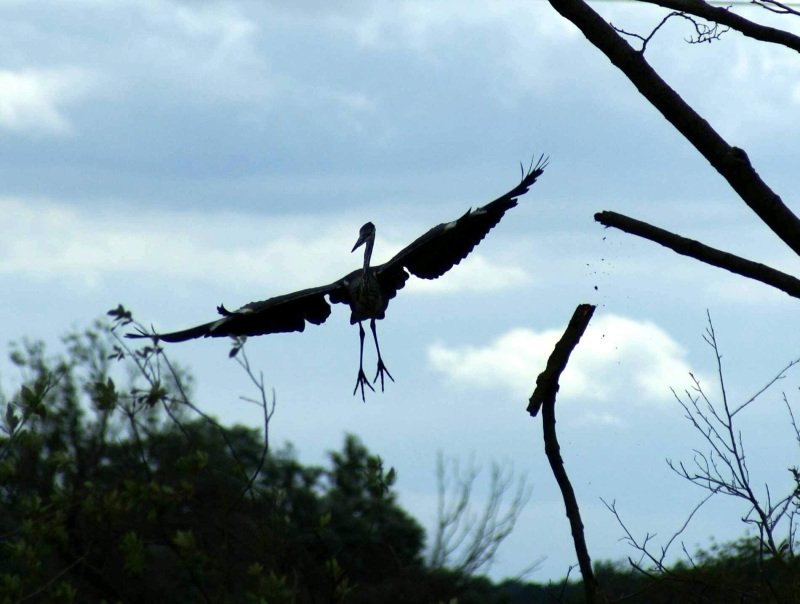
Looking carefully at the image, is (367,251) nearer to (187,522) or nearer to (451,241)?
(451,241)

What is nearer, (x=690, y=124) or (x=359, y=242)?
(x=690, y=124)

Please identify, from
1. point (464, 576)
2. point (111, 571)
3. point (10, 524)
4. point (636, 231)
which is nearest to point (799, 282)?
point (636, 231)

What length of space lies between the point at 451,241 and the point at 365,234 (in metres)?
0.67

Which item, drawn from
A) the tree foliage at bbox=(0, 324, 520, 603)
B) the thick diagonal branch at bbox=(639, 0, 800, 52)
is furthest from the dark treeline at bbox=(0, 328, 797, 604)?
the thick diagonal branch at bbox=(639, 0, 800, 52)

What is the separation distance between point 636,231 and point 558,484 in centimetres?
82

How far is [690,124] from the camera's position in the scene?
3291 millimetres

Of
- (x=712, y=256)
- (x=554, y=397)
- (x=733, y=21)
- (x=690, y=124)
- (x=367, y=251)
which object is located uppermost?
(x=367, y=251)

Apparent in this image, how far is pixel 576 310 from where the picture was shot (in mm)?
3426

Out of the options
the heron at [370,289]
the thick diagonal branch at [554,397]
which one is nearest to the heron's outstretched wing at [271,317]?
the heron at [370,289]

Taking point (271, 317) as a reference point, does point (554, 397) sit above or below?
below

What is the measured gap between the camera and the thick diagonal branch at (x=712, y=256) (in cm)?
325

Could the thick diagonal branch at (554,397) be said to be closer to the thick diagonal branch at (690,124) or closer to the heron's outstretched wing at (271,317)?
the thick diagonal branch at (690,124)

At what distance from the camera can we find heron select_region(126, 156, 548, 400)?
6090 mm

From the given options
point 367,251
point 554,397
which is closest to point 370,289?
point 367,251
